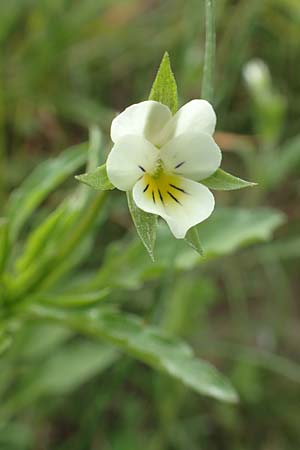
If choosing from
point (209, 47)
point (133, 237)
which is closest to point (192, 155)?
point (209, 47)

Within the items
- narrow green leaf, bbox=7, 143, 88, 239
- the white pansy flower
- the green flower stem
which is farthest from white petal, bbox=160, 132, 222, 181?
narrow green leaf, bbox=7, 143, 88, 239

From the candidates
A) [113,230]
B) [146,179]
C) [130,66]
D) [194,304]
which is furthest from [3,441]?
[130,66]

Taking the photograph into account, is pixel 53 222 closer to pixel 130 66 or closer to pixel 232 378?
pixel 232 378

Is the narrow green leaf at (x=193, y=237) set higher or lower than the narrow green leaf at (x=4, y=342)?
higher

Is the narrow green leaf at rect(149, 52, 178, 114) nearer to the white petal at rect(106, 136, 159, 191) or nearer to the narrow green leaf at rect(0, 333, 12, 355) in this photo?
the white petal at rect(106, 136, 159, 191)

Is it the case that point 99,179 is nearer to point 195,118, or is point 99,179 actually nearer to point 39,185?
point 195,118

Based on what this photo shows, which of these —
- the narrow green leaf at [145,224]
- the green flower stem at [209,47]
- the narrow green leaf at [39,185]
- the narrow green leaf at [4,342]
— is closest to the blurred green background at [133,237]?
the narrow green leaf at [39,185]

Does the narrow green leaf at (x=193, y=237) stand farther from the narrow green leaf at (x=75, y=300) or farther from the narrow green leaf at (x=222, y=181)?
the narrow green leaf at (x=75, y=300)
